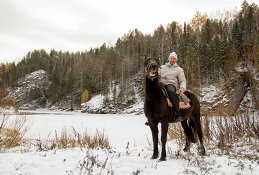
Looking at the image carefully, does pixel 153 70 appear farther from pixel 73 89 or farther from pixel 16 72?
pixel 16 72

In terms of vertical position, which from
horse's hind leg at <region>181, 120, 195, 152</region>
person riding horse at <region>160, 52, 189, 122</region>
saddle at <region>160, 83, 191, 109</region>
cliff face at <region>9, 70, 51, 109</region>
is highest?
cliff face at <region>9, 70, 51, 109</region>

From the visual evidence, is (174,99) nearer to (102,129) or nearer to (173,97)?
(173,97)

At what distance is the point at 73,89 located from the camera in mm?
68500

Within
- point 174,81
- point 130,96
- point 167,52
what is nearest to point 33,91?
point 130,96

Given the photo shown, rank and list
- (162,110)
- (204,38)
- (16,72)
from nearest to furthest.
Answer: (162,110)
(204,38)
(16,72)

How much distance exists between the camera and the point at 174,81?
4.79 m

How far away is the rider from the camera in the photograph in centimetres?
441

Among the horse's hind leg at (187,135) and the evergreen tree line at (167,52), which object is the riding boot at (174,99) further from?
the evergreen tree line at (167,52)

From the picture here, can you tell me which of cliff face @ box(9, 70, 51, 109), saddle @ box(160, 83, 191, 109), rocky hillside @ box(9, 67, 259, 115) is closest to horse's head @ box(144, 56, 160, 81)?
saddle @ box(160, 83, 191, 109)

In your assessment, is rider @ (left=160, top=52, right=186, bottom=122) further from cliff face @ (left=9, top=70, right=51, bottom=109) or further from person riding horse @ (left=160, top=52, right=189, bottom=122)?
cliff face @ (left=9, top=70, right=51, bottom=109)

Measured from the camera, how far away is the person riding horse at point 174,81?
4414mm

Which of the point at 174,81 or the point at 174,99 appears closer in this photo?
the point at 174,99

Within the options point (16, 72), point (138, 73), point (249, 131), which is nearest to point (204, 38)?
point (138, 73)

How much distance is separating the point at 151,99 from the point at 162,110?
14.5 inches
